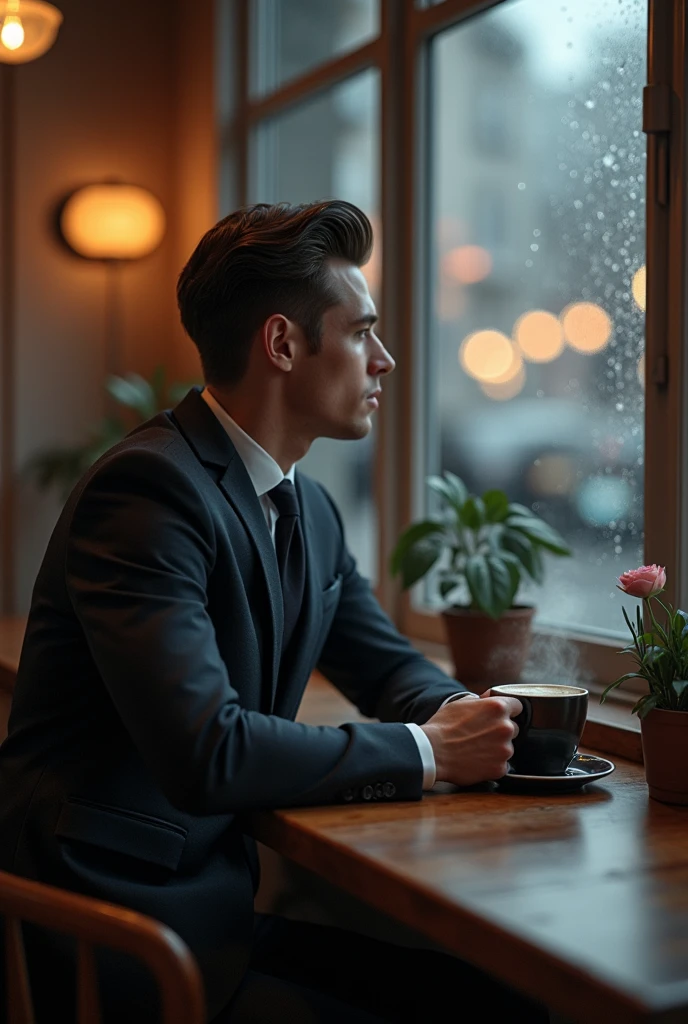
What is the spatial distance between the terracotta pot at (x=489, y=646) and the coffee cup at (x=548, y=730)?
0.64 meters

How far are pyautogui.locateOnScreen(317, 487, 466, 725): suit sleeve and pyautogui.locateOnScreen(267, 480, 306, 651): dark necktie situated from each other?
0.21 m

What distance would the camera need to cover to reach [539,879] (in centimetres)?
112

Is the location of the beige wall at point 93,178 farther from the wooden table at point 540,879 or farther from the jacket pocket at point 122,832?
the wooden table at point 540,879

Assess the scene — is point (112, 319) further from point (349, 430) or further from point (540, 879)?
point (540, 879)

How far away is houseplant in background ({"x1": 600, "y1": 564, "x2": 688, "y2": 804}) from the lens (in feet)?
4.66

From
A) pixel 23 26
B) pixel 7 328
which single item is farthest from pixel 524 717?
Answer: pixel 7 328

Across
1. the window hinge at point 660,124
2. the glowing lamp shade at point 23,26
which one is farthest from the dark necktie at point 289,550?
the glowing lamp shade at point 23,26

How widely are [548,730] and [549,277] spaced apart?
47.9 inches

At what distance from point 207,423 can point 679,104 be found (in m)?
0.94

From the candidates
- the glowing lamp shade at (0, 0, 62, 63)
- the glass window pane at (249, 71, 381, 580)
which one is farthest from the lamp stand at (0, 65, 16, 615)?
the glowing lamp shade at (0, 0, 62, 63)

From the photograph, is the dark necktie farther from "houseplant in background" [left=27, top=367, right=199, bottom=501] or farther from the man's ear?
"houseplant in background" [left=27, top=367, right=199, bottom=501]

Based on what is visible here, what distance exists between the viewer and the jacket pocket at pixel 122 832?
4.65ft

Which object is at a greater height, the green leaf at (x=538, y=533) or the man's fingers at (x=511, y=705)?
the green leaf at (x=538, y=533)

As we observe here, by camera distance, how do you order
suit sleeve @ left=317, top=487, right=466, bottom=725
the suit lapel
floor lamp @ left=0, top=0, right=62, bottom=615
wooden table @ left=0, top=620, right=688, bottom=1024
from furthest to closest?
1. floor lamp @ left=0, top=0, right=62, bottom=615
2. suit sleeve @ left=317, top=487, right=466, bottom=725
3. the suit lapel
4. wooden table @ left=0, top=620, right=688, bottom=1024
